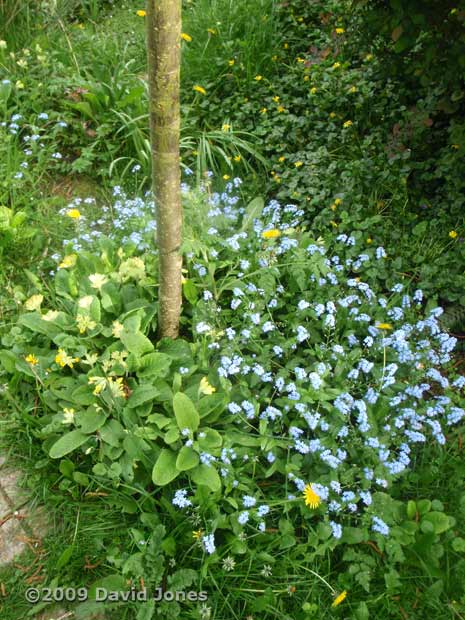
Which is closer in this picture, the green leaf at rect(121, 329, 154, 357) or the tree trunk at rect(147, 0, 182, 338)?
the tree trunk at rect(147, 0, 182, 338)

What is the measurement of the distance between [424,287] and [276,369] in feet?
2.86

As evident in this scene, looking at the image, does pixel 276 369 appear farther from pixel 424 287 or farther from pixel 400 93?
pixel 400 93

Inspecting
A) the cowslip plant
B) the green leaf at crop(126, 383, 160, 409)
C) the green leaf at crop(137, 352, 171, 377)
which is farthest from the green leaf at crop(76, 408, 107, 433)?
the green leaf at crop(137, 352, 171, 377)

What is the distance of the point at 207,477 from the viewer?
201 cm

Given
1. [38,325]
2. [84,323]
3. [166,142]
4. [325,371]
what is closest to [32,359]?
[38,325]

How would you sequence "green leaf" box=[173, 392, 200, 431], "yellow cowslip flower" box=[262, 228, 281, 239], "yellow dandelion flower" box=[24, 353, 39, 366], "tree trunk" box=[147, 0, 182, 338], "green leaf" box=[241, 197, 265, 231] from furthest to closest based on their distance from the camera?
"green leaf" box=[241, 197, 265, 231] → "yellow cowslip flower" box=[262, 228, 281, 239] → "yellow dandelion flower" box=[24, 353, 39, 366] → "green leaf" box=[173, 392, 200, 431] → "tree trunk" box=[147, 0, 182, 338]

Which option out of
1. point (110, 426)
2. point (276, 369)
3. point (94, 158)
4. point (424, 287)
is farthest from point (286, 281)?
point (94, 158)

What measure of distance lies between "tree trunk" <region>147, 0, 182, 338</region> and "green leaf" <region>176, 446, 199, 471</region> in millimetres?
600

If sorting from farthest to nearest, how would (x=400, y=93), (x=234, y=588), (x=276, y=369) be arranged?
(x=400, y=93) → (x=276, y=369) → (x=234, y=588)

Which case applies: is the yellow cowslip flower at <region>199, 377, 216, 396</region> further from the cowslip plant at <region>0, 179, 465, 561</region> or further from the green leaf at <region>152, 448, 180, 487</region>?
the green leaf at <region>152, 448, 180, 487</region>

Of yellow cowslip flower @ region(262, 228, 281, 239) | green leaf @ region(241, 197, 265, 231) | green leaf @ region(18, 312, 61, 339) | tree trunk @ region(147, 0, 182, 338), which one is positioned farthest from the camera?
green leaf @ region(241, 197, 265, 231)

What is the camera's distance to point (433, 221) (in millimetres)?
2939

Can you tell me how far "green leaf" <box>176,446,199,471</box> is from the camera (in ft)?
6.60

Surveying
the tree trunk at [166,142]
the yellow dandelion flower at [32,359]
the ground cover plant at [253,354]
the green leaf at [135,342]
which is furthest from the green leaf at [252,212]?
the yellow dandelion flower at [32,359]
